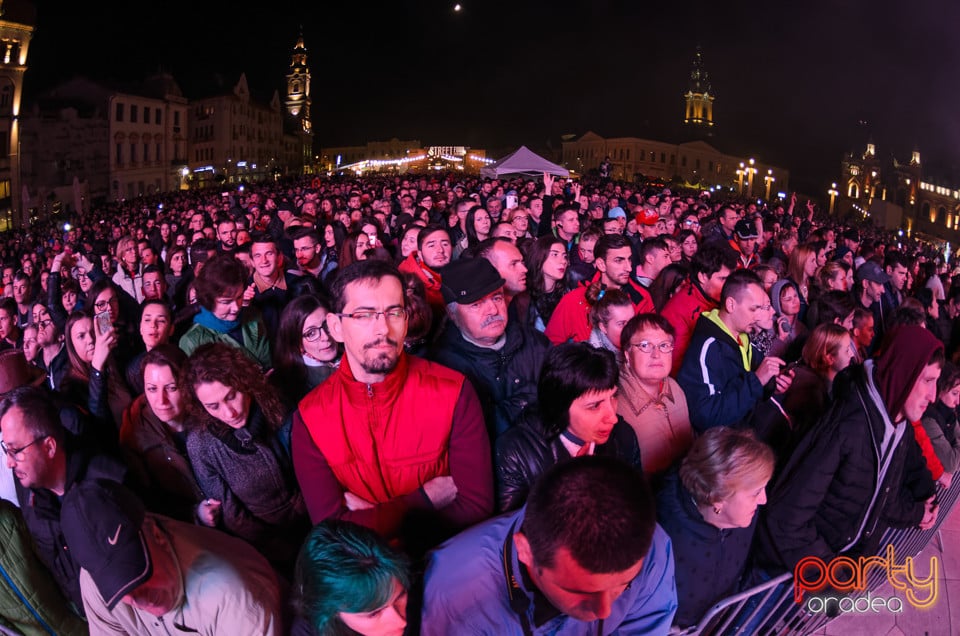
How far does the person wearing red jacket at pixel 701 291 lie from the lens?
4715mm

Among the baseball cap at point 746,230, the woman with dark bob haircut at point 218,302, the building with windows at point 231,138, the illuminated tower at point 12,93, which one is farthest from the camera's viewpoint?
the building with windows at point 231,138

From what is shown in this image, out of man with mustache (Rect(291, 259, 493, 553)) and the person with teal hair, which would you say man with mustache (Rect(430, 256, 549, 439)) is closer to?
man with mustache (Rect(291, 259, 493, 553))

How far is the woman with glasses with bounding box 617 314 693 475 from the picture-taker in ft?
10.7

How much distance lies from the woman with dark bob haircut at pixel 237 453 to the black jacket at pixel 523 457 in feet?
3.81

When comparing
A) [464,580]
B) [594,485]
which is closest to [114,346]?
[464,580]

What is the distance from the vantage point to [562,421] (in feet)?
9.14

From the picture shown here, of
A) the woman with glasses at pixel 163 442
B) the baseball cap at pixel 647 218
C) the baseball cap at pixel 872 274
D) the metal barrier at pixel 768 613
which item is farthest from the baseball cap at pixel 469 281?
the baseball cap at pixel 647 218

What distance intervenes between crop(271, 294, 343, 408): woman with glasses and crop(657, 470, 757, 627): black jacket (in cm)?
214

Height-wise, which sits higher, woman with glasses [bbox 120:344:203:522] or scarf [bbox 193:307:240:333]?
scarf [bbox 193:307:240:333]

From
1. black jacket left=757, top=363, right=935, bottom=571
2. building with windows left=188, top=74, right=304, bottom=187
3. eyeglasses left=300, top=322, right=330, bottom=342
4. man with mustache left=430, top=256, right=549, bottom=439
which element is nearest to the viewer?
black jacket left=757, top=363, right=935, bottom=571

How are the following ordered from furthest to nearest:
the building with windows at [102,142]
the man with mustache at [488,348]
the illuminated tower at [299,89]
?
the illuminated tower at [299,89] → the building with windows at [102,142] → the man with mustache at [488,348]

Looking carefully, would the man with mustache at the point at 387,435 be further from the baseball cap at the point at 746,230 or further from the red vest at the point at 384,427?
the baseball cap at the point at 746,230

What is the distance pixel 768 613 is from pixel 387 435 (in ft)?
7.10

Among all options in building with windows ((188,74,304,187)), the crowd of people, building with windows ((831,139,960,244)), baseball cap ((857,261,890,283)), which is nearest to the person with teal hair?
the crowd of people
